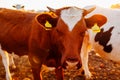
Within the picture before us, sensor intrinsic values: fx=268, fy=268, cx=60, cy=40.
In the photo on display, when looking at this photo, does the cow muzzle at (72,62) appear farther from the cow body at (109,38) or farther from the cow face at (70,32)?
the cow body at (109,38)

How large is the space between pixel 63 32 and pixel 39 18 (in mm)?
627

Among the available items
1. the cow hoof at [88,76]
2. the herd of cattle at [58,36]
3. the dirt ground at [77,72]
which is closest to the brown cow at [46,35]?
the herd of cattle at [58,36]

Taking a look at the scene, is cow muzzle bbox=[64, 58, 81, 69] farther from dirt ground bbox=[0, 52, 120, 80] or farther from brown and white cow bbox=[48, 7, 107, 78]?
dirt ground bbox=[0, 52, 120, 80]

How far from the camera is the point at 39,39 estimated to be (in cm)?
490

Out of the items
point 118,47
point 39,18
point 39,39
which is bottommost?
point 118,47

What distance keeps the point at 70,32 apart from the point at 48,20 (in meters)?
0.56

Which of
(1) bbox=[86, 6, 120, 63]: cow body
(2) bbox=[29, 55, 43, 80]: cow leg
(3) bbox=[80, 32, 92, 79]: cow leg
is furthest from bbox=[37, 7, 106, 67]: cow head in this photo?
(3) bbox=[80, 32, 92, 79]: cow leg

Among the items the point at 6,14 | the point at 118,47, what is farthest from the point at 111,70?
the point at 6,14

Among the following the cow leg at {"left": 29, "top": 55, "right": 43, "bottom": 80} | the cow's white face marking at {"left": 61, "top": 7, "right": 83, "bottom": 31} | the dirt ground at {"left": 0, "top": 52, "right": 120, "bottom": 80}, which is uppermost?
the cow's white face marking at {"left": 61, "top": 7, "right": 83, "bottom": 31}

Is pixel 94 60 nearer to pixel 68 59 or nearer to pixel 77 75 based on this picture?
pixel 77 75

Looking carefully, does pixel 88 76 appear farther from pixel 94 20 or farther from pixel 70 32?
pixel 70 32

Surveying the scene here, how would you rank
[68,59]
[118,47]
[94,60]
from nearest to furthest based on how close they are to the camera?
[68,59] < [118,47] < [94,60]

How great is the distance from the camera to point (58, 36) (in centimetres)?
442

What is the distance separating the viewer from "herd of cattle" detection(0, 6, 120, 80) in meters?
4.17
